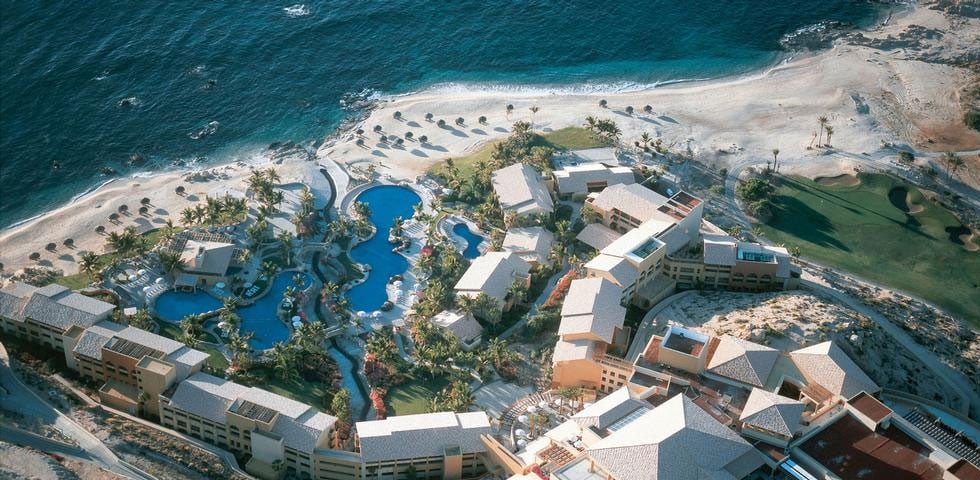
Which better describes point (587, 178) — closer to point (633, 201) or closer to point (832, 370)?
point (633, 201)

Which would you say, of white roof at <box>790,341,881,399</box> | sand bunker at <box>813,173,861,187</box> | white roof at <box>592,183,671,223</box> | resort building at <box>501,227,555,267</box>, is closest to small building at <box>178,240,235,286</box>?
resort building at <box>501,227,555,267</box>

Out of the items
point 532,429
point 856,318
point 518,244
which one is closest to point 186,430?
point 532,429

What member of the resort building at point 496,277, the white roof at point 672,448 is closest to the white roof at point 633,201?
the resort building at point 496,277

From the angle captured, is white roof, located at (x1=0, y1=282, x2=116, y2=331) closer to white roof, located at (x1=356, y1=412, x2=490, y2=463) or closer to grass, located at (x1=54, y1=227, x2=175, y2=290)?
grass, located at (x1=54, y1=227, x2=175, y2=290)

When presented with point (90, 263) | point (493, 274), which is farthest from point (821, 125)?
point (90, 263)

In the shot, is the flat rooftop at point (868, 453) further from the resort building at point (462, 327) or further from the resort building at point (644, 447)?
the resort building at point (462, 327)

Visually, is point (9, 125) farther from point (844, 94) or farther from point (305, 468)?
point (844, 94)
